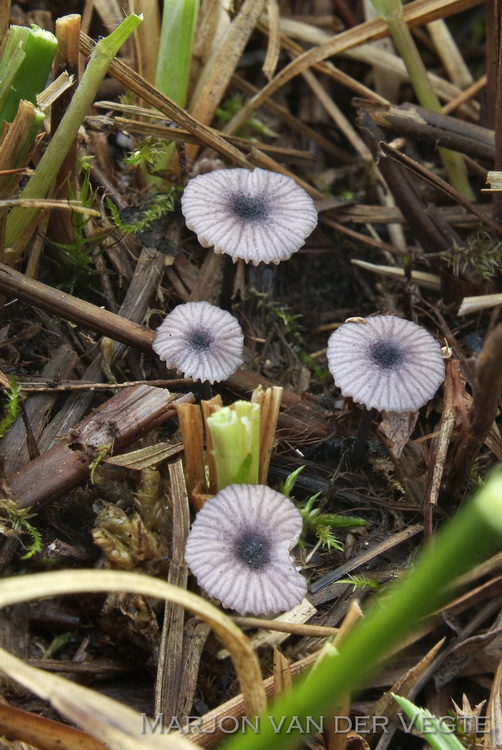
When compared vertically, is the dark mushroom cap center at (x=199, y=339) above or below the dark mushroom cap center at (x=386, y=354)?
above

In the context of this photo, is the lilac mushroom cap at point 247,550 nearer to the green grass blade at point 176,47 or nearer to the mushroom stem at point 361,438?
the mushroom stem at point 361,438

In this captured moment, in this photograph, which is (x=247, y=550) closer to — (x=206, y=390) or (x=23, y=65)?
(x=206, y=390)

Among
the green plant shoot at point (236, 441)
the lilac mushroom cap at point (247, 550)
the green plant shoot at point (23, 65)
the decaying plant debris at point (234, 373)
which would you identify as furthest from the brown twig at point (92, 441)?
the green plant shoot at point (23, 65)

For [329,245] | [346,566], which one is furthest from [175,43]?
[346,566]

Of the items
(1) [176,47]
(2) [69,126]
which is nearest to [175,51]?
(1) [176,47]

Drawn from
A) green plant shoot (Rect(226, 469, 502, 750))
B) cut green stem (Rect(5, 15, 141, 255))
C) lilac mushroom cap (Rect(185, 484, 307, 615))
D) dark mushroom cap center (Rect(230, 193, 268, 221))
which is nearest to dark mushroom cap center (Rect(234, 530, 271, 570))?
lilac mushroom cap (Rect(185, 484, 307, 615))

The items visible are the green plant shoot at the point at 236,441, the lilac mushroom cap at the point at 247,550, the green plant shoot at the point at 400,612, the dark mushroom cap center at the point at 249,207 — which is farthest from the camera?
the dark mushroom cap center at the point at 249,207

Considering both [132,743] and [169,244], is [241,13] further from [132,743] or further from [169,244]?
[132,743]
